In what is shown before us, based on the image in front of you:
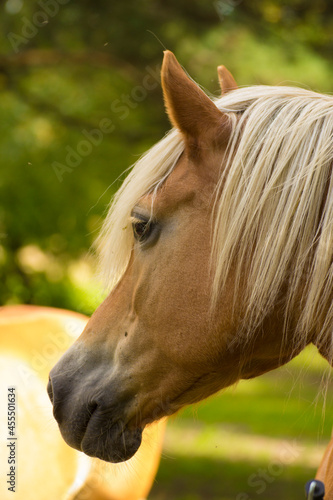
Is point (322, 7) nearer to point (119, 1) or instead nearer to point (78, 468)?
point (119, 1)

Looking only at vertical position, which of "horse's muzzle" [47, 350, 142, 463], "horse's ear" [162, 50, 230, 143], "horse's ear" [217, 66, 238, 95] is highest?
"horse's ear" [162, 50, 230, 143]

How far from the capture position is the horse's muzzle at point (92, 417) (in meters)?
1.63

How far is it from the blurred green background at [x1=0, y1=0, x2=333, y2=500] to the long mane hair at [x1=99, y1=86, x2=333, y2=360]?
10.8 feet

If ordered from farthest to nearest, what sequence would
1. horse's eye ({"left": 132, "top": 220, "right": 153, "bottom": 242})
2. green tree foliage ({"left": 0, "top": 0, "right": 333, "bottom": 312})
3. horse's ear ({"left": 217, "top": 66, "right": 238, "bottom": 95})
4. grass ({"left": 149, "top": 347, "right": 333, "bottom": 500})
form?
grass ({"left": 149, "top": 347, "right": 333, "bottom": 500})
green tree foliage ({"left": 0, "top": 0, "right": 333, "bottom": 312})
horse's ear ({"left": 217, "top": 66, "right": 238, "bottom": 95})
horse's eye ({"left": 132, "top": 220, "right": 153, "bottom": 242})

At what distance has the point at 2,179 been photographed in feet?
17.9

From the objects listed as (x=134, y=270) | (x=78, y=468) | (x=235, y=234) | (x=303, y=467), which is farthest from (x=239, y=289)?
(x=303, y=467)

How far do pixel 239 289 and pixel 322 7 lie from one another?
436cm

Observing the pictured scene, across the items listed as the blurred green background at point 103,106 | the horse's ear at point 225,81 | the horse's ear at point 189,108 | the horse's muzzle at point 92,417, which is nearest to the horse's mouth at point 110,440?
the horse's muzzle at point 92,417

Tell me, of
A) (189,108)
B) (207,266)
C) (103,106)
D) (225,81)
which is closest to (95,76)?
(103,106)

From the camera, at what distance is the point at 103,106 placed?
5.65 metres

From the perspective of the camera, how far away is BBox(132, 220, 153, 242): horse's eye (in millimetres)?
1603

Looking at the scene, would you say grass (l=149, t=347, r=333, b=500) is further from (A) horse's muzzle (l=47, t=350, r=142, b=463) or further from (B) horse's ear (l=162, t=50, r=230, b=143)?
(B) horse's ear (l=162, t=50, r=230, b=143)

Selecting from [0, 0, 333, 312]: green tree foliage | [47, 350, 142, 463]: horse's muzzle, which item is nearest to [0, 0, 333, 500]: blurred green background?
[0, 0, 333, 312]: green tree foliage

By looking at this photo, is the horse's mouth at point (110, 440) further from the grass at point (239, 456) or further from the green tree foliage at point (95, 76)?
the green tree foliage at point (95, 76)
